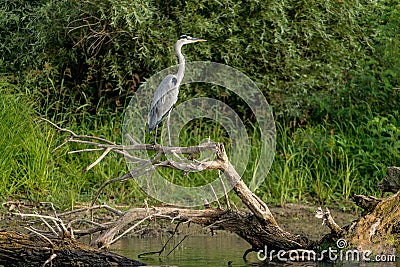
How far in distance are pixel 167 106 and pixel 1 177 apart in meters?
2.44

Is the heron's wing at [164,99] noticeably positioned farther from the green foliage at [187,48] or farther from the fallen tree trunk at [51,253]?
the green foliage at [187,48]

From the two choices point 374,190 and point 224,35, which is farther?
point 224,35

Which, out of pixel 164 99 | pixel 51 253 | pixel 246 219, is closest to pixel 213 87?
pixel 164 99

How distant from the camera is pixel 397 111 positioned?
31.8 ft

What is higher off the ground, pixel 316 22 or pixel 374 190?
pixel 316 22

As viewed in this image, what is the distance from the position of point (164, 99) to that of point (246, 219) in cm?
145

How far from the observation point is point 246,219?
6637 mm

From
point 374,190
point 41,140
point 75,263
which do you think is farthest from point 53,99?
point 75,263

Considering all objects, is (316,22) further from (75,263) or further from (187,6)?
(75,263)

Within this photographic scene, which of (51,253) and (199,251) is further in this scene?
(199,251)

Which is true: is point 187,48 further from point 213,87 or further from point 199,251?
point 199,251

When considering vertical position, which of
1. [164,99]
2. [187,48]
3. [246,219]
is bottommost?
[246,219]

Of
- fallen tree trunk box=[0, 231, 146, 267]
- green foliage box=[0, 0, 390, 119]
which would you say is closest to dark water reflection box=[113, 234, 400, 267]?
fallen tree trunk box=[0, 231, 146, 267]

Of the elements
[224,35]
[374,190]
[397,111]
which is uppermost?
[224,35]
